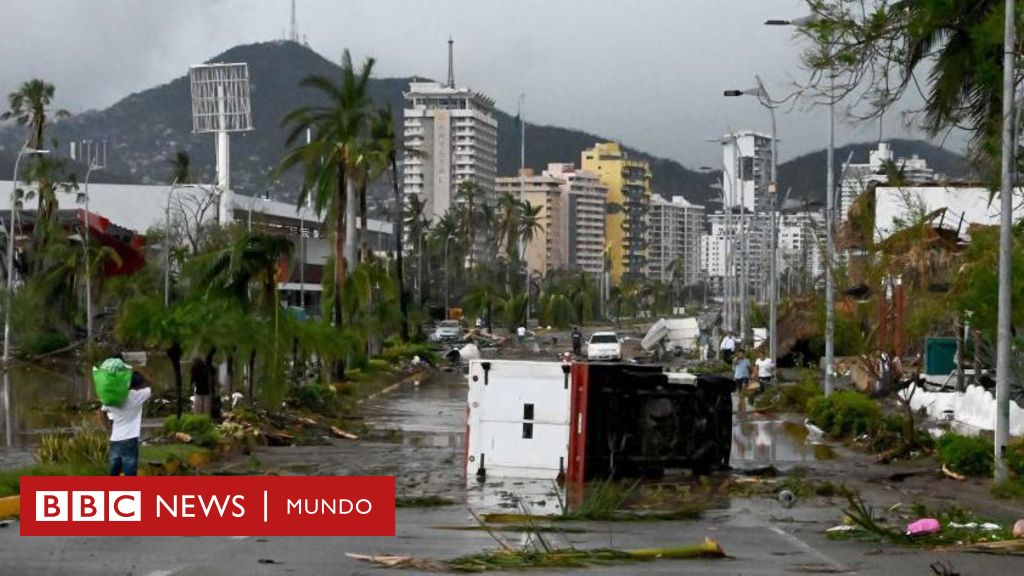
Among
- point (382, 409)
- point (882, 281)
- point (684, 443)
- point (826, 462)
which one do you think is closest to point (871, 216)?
point (882, 281)

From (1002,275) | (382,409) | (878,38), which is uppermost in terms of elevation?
(878,38)

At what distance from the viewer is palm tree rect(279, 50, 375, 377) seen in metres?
52.0

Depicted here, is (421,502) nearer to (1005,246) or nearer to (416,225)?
(1005,246)

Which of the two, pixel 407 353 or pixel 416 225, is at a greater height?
pixel 416 225

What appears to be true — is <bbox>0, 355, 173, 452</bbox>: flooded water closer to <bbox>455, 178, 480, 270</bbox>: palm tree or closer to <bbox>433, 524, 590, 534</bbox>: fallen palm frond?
<bbox>433, 524, 590, 534</bbox>: fallen palm frond

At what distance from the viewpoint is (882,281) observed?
105 ft

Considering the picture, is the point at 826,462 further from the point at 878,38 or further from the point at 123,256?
the point at 123,256

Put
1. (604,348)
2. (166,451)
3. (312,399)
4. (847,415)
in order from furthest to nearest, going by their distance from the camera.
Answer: (604,348)
(312,399)
(847,415)
(166,451)

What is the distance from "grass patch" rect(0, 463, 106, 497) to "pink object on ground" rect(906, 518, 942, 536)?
9.45 metres

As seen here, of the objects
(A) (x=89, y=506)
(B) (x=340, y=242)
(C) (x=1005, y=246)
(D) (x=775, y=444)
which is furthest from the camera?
(B) (x=340, y=242)

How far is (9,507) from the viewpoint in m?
17.2

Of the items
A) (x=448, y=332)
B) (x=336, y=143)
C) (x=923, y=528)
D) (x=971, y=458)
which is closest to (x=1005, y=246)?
(x=971, y=458)

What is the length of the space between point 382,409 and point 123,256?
126 ft

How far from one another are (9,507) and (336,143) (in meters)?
35.6
